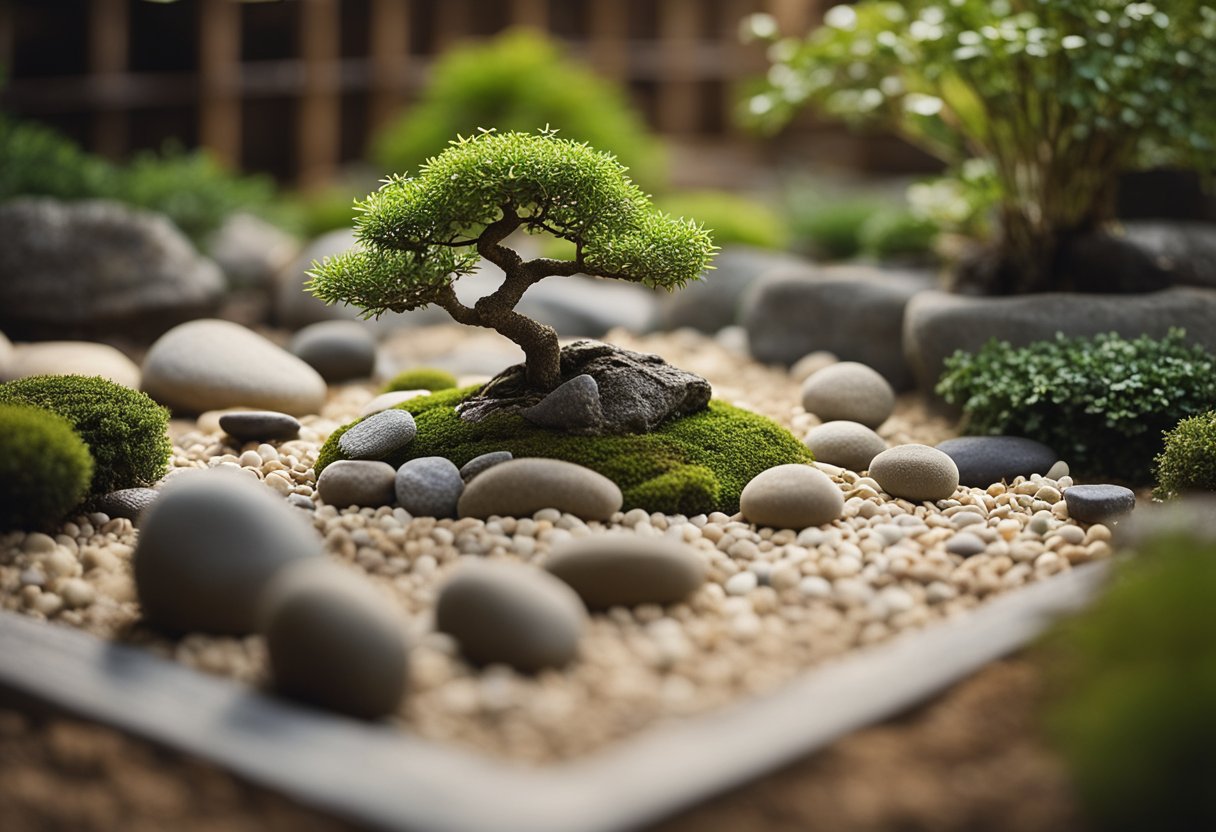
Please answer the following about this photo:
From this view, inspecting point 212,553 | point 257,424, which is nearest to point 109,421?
point 257,424

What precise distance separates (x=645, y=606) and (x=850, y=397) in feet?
8.05

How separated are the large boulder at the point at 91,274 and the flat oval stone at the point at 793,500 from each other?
4377 millimetres

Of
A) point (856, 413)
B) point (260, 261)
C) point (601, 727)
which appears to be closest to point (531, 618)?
point (601, 727)

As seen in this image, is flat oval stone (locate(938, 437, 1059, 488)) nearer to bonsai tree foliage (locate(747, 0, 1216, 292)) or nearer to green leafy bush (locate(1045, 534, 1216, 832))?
bonsai tree foliage (locate(747, 0, 1216, 292))

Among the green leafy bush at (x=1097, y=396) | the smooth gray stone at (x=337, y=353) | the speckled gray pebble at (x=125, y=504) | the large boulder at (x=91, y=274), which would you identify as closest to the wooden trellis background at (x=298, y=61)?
the large boulder at (x=91, y=274)

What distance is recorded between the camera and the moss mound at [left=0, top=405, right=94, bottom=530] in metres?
3.52

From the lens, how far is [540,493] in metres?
3.84

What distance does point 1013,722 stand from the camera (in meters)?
2.66

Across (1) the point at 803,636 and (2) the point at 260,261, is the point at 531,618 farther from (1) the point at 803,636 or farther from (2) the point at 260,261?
(2) the point at 260,261

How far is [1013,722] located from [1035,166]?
13.3ft

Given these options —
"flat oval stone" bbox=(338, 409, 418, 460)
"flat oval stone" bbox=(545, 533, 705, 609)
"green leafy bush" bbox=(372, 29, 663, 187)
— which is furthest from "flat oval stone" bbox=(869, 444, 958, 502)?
"green leafy bush" bbox=(372, 29, 663, 187)

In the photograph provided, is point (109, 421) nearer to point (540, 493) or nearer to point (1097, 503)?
point (540, 493)

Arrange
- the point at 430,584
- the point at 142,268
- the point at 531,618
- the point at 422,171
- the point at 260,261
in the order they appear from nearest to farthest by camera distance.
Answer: the point at 531,618, the point at 430,584, the point at 422,171, the point at 142,268, the point at 260,261

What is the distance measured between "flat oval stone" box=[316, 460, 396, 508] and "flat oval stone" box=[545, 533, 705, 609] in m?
1.01
